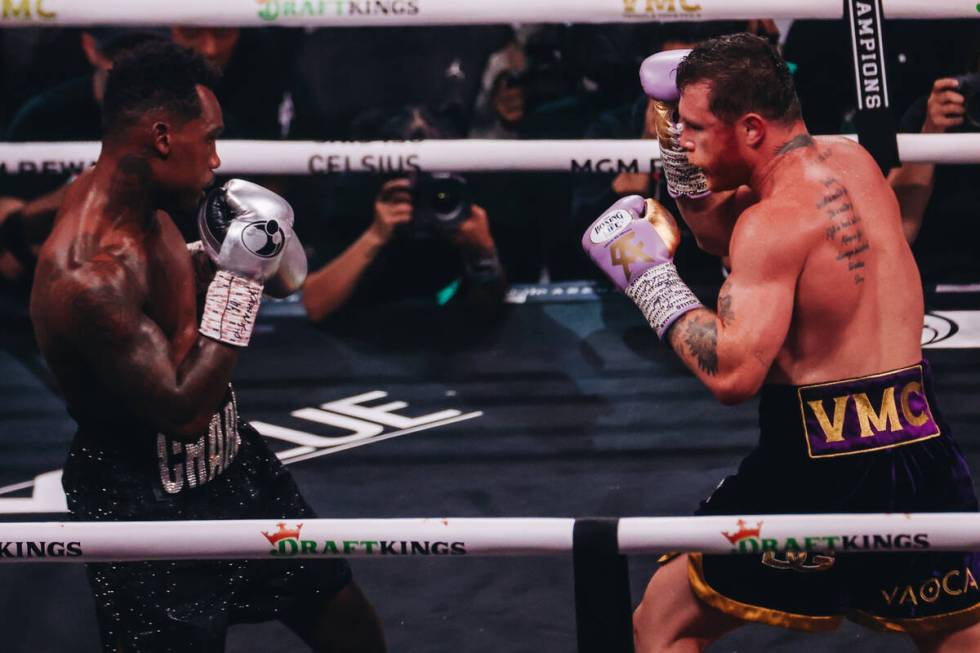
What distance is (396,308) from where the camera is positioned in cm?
463

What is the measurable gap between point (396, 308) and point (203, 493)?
2.16m

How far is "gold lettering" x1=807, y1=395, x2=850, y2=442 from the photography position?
233 cm

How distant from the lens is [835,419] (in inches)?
91.9

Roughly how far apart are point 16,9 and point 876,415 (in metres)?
2.13

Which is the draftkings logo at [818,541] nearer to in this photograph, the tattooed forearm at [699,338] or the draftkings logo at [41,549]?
the tattooed forearm at [699,338]

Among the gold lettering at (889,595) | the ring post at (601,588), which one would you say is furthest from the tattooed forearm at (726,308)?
the gold lettering at (889,595)

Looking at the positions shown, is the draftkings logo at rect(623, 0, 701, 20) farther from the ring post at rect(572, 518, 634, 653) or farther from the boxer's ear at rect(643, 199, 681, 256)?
the ring post at rect(572, 518, 634, 653)

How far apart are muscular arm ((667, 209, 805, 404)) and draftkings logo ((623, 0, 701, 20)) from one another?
1.05 m

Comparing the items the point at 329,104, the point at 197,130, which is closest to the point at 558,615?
the point at 197,130

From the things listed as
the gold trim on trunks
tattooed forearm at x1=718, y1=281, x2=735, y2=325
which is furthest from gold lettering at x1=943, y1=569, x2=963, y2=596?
tattooed forearm at x1=718, y1=281, x2=735, y2=325

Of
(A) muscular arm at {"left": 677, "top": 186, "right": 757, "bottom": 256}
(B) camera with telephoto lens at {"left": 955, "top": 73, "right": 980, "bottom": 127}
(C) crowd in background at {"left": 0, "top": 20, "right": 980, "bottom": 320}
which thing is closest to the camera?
(A) muscular arm at {"left": 677, "top": 186, "right": 757, "bottom": 256}

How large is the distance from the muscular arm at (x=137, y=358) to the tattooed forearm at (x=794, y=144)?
99 cm

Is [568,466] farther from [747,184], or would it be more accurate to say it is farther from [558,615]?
[747,184]

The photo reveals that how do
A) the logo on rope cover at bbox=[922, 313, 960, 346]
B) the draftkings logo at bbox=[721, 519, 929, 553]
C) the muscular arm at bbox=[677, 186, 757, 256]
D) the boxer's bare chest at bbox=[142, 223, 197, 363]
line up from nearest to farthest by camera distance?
the draftkings logo at bbox=[721, 519, 929, 553]
the boxer's bare chest at bbox=[142, 223, 197, 363]
the muscular arm at bbox=[677, 186, 757, 256]
the logo on rope cover at bbox=[922, 313, 960, 346]
